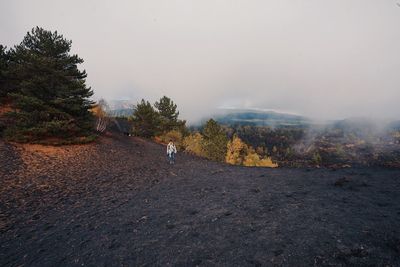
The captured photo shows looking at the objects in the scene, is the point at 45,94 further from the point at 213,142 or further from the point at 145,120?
the point at 213,142

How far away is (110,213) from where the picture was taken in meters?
9.36

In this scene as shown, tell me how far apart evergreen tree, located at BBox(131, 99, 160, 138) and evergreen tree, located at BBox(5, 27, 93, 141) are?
18.3m

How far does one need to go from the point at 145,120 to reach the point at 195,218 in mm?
34011

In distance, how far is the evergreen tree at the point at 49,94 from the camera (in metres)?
18.5

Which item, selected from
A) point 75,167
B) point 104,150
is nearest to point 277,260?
point 75,167

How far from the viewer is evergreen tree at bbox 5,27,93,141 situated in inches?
727

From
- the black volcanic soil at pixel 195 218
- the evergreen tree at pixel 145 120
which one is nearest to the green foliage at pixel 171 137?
the evergreen tree at pixel 145 120

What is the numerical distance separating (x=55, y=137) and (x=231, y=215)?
18032mm

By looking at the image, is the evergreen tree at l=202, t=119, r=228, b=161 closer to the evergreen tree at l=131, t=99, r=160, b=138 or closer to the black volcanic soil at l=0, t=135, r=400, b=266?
the evergreen tree at l=131, t=99, r=160, b=138

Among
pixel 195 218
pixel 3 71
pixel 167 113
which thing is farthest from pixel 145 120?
pixel 195 218

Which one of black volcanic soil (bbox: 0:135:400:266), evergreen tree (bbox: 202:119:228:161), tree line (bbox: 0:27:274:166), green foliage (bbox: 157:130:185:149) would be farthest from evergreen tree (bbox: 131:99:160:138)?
black volcanic soil (bbox: 0:135:400:266)

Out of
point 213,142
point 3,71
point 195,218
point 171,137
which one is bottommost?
point 213,142

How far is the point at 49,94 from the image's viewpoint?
66.4 ft

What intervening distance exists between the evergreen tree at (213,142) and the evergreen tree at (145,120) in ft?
34.5
